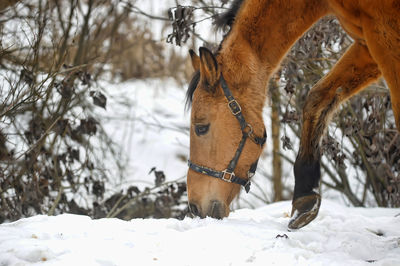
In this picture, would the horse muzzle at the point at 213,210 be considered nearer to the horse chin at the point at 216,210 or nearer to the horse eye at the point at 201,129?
the horse chin at the point at 216,210

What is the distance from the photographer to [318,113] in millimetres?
3158

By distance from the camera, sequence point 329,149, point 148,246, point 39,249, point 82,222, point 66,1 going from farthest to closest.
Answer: point 66,1 → point 329,149 → point 82,222 → point 148,246 → point 39,249

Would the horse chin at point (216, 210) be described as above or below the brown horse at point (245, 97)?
below

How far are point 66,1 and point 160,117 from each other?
364 centimetres

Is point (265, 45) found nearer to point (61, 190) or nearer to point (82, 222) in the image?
point (82, 222)

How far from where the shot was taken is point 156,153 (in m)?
8.52

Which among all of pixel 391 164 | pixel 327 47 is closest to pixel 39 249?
Result: pixel 327 47

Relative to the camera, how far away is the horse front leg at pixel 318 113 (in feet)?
9.50

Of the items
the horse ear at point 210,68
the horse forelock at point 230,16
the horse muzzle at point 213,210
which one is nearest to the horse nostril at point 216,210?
the horse muzzle at point 213,210

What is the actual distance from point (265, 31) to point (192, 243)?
1.64 meters

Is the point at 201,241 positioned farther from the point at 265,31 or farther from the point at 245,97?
the point at 265,31

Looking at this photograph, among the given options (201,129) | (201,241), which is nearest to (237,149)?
(201,129)

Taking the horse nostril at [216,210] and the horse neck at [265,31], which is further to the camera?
the horse neck at [265,31]

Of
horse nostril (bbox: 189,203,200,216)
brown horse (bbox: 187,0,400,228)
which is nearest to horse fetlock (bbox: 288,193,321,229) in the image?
brown horse (bbox: 187,0,400,228)
